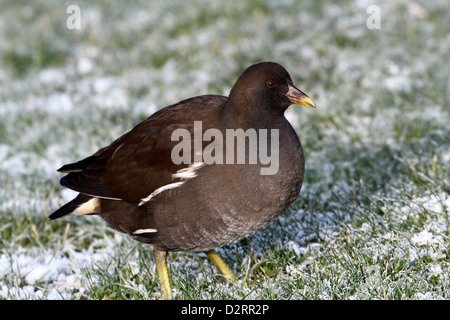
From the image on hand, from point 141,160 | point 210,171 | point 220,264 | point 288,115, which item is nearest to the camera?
point 210,171

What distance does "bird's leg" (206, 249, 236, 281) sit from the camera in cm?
432

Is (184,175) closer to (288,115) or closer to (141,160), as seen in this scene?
(141,160)

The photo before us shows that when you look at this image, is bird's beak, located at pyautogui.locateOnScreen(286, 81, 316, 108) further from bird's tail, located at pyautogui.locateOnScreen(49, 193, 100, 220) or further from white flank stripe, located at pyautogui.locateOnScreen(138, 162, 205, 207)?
bird's tail, located at pyautogui.locateOnScreen(49, 193, 100, 220)

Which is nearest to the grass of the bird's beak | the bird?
the bird

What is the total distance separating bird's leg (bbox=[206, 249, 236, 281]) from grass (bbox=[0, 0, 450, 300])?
0.21 feet

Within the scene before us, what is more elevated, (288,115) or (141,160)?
(288,115)

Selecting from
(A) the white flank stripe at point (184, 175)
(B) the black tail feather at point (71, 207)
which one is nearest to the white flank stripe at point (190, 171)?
(A) the white flank stripe at point (184, 175)

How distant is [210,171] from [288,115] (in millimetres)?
3019

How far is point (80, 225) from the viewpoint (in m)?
5.26

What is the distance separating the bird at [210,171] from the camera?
3859mm

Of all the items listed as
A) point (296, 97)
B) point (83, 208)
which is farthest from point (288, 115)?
point (83, 208)

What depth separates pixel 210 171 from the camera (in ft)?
12.7

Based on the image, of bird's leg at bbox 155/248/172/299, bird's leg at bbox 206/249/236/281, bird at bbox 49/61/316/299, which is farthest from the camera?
bird's leg at bbox 206/249/236/281
